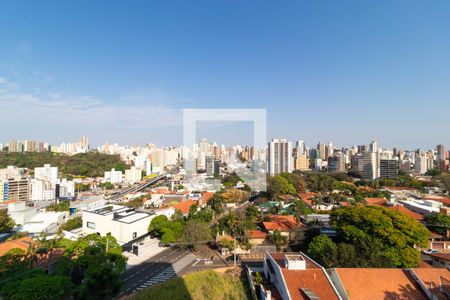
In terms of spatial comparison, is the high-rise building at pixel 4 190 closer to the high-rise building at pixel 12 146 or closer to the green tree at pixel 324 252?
the green tree at pixel 324 252

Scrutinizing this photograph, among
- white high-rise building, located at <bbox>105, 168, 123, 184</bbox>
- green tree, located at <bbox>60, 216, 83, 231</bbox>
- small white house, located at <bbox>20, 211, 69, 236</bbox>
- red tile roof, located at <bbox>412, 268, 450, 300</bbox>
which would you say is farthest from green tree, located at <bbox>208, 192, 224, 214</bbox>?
white high-rise building, located at <bbox>105, 168, 123, 184</bbox>

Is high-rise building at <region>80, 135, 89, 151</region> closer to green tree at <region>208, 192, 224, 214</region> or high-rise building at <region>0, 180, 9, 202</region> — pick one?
high-rise building at <region>0, 180, 9, 202</region>

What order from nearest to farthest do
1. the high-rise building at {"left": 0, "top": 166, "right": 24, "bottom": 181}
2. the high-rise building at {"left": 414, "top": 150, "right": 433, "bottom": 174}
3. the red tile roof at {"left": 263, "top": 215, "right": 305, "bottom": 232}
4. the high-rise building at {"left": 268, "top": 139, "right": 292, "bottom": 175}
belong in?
the red tile roof at {"left": 263, "top": 215, "right": 305, "bottom": 232}, the high-rise building at {"left": 0, "top": 166, "right": 24, "bottom": 181}, the high-rise building at {"left": 268, "top": 139, "right": 292, "bottom": 175}, the high-rise building at {"left": 414, "top": 150, "right": 433, "bottom": 174}

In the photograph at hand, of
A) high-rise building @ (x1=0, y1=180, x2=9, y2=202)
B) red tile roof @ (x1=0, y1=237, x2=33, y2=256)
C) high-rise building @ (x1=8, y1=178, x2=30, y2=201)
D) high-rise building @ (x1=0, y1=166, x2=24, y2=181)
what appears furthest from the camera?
high-rise building @ (x1=0, y1=166, x2=24, y2=181)

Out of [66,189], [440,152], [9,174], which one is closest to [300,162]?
[440,152]

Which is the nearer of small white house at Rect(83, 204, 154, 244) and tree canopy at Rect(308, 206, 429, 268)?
tree canopy at Rect(308, 206, 429, 268)

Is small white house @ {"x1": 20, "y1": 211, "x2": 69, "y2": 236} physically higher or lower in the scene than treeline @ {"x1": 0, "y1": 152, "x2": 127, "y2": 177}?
lower

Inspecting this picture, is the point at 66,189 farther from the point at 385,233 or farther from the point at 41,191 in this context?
the point at 385,233
